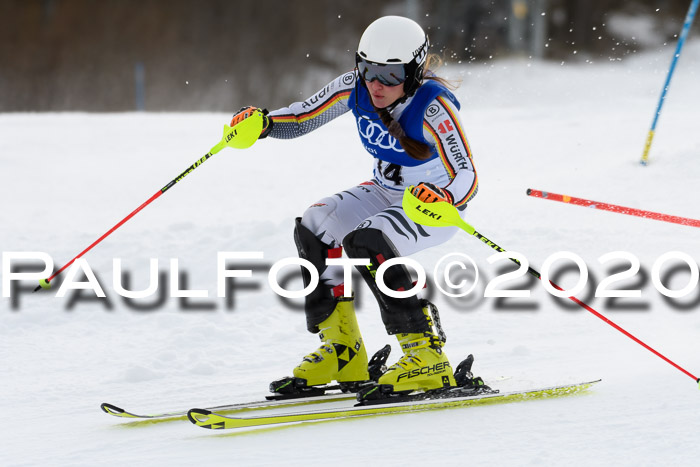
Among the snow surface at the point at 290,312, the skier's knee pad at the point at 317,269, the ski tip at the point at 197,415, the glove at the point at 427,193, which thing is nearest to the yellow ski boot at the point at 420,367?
the snow surface at the point at 290,312

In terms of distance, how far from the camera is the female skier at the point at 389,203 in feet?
11.0

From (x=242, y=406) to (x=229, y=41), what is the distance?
22.0 metres

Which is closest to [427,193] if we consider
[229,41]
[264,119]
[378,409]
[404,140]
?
[404,140]

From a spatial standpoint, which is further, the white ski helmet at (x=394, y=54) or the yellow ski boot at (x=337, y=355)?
the yellow ski boot at (x=337, y=355)

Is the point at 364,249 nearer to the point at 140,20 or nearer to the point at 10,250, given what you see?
the point at 10,250

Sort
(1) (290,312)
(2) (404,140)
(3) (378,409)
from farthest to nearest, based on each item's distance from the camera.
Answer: (1) (290,312) → (2) (404,140) → (3) (378,409)

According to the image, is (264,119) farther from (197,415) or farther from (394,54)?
(197,415)

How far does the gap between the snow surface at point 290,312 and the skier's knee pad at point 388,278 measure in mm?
398

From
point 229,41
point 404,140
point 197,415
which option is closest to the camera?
point 197,415

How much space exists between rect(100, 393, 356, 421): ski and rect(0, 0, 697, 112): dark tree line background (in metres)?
17.2

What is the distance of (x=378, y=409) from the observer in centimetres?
330

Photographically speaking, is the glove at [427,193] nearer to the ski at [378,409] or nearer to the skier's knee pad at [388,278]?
the skier's knee pad at [388,278]

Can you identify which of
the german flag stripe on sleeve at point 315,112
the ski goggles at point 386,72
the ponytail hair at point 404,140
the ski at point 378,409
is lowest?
the ski at point 378,409

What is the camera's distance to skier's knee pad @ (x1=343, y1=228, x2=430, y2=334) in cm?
335
